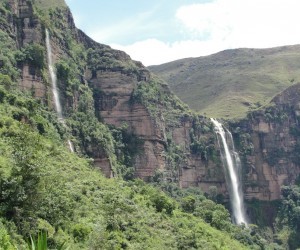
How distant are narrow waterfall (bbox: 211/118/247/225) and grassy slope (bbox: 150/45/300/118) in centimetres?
687

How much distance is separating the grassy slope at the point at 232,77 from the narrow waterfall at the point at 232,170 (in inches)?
271

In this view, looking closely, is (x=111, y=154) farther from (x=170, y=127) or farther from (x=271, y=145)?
(x=271, y=145)

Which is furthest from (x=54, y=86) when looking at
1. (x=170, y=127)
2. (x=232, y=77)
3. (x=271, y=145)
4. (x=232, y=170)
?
(x=232, y=77)

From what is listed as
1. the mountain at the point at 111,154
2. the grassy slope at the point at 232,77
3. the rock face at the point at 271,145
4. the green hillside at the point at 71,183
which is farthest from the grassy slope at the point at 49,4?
the rock face at the point at 271,145

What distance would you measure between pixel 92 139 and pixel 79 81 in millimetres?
10235

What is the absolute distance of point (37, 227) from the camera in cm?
2103

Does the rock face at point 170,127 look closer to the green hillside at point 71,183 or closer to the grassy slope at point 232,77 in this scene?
the green hillside at point 71,183

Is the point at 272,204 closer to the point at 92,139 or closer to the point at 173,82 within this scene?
the point at 92,139

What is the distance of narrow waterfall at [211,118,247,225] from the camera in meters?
72.1

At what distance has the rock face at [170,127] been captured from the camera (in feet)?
174

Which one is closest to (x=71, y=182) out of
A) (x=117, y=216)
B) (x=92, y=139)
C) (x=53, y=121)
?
(x=117, y=216)

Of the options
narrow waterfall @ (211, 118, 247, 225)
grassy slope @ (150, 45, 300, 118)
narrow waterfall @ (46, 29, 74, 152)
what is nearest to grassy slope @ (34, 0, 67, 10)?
narrow waterfall @ (46, 29, 74, 152)

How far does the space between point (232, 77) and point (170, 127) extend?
4559 centimetres

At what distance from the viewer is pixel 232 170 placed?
2950 inches
